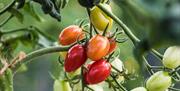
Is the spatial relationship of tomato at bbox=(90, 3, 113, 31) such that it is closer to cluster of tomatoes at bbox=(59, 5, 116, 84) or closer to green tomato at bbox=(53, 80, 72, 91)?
cluster of tomatoes at bbox=(59, 5, 116, 84)

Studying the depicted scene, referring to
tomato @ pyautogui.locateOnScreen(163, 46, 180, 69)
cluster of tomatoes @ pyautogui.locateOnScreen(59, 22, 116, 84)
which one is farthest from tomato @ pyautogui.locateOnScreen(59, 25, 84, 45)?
tomato @ pyautogui.locateOnScreen(163, 46, 180, 69)

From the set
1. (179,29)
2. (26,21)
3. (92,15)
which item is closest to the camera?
(179,29)

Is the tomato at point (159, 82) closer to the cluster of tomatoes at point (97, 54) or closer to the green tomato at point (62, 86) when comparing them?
the cluster of tomatoes at point (97, 54)

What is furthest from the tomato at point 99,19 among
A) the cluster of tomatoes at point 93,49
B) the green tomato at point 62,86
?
the green tomato at point 62,86

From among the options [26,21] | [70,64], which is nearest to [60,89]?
[70,64]

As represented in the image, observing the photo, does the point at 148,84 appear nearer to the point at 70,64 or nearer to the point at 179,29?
the point at 70,64

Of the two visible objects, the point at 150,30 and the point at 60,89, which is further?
the point at 60,89

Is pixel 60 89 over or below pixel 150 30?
below
